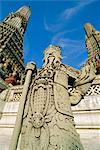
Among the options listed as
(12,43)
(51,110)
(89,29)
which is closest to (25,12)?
(12,43)

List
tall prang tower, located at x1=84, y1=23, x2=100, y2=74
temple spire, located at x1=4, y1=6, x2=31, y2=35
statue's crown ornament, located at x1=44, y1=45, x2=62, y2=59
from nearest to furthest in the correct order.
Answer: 1. statue's crown ornament, located at x1=44, y1=45, x2=62, y2=59
2. tall prang tower, located at x1=84, y1=23, x2=100, y2=74
3. temple spire, located at x1=4, y1=6, x2=31, y2=35

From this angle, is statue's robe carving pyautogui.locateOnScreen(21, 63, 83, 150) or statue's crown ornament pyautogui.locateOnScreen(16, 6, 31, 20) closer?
statue's robe carving pyautogui.locateOnScreen(21, 63, 83, 150)

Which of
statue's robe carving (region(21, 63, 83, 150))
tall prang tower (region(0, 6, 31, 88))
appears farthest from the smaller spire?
statue's robe carving (region(21, 63, 83, 150))

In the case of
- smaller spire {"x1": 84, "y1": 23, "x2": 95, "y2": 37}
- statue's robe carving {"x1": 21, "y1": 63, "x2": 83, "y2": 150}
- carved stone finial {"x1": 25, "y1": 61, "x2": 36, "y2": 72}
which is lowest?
statue's robe carving {"x1": 21, "y1": 63, "x2": 83, "y2": 150}

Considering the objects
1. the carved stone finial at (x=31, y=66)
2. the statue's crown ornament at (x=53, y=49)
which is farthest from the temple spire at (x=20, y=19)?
the carved stone finial at (x=31, y=66)

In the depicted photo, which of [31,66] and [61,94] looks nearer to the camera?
[61,94]

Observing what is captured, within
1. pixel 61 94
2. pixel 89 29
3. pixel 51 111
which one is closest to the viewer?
pixel 51 111

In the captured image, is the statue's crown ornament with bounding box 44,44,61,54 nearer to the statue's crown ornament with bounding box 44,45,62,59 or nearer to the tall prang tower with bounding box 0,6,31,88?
the statue's crown ornament with bounding box 44,45,62,59

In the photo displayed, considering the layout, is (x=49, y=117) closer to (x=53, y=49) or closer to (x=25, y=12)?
(x=53, y=49)

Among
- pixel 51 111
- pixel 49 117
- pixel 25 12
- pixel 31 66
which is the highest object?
pixel 25 12

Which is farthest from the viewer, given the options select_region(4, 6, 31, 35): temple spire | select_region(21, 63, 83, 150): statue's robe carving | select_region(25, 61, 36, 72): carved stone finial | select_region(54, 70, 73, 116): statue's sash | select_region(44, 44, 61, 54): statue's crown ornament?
select_region(4, 6, 31, 35): temple spire

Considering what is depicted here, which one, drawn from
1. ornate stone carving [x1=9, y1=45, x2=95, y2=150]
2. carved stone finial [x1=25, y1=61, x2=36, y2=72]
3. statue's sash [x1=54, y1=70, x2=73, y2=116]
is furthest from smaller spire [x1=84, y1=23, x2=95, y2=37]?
statue's sash [x1=54, y1=70, x2=73, y2=116]

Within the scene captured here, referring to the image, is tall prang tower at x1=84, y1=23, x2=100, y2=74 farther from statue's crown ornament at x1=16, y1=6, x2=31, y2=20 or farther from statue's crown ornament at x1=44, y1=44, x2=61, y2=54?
statue's crown ornament at x1=44, y1=44, x2=61, y2=54

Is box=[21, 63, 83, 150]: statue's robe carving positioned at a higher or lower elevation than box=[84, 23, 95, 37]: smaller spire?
lower
